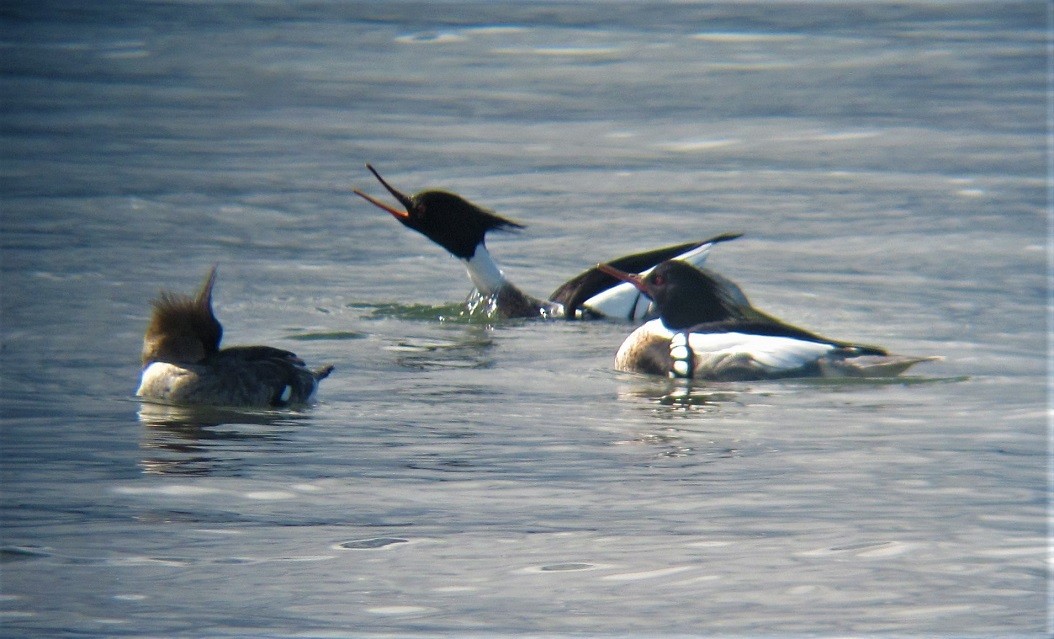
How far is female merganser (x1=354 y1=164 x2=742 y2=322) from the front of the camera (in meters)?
10.6

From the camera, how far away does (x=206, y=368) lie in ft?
26.1

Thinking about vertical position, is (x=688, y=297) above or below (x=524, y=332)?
above

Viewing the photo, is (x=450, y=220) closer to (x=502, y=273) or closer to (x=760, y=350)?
(x=502, y=273)

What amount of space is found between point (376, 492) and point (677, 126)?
10948mm

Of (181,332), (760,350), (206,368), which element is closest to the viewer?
(206,368)

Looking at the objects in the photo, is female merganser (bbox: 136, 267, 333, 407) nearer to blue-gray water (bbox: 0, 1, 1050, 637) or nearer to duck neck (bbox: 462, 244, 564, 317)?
blue-gray water (bbox: 0, 1, 1050, 637)

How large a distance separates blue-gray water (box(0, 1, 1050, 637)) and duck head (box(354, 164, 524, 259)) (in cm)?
34

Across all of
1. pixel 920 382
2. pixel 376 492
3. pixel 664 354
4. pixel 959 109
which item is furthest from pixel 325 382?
pixel 959 109

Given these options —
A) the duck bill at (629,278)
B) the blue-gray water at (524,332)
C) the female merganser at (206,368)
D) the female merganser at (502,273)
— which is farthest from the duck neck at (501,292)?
the female merganser at (206,368)

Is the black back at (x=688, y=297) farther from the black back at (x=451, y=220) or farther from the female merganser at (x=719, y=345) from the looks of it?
the black back at (x=451, y=220)

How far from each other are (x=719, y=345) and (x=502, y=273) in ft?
9.97

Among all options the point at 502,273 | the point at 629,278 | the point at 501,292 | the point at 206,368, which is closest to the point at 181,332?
the point at 206,368

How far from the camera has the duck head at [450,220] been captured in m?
11.4

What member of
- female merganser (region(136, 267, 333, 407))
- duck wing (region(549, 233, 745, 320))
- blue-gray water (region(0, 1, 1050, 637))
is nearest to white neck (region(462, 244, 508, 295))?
blue-gray water (region(0, 1, 1050, 637))
